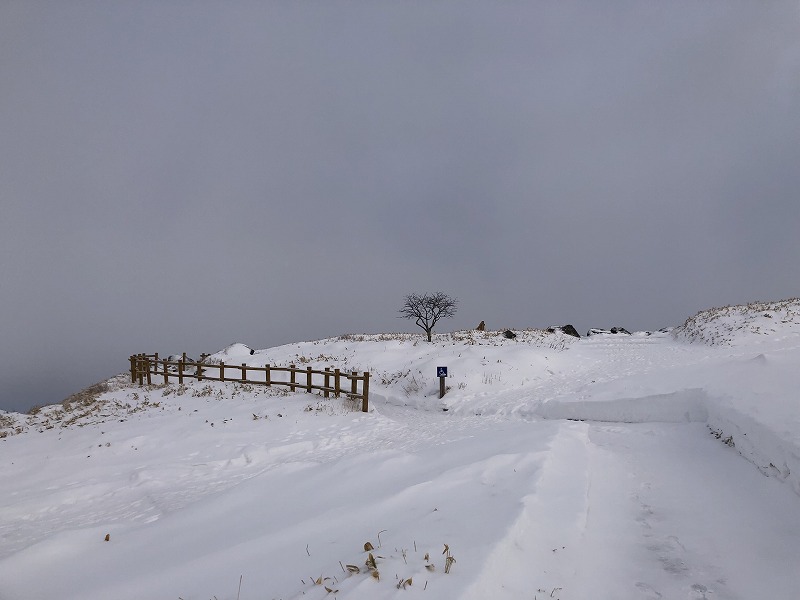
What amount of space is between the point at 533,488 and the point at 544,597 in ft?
6.77

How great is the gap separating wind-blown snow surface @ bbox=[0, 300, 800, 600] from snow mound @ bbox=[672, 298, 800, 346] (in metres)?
12.9

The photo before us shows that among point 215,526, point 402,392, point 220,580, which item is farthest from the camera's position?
point 402,392

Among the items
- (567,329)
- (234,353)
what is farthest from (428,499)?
(567,329)

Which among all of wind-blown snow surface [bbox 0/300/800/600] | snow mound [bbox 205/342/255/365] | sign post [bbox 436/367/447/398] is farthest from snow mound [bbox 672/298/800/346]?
snow mound [bbox 205/342/255/365]

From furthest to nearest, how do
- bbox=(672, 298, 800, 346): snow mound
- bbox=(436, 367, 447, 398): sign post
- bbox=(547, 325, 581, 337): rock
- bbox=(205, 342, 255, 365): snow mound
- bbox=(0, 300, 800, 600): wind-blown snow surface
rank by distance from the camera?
bbox=(547, 325, 581, 337): rock, bbox=(205, 342, 255, 365): snow mound, bbox=(672, 298, 800, 346): snow mound, bbox=(436, 367, 447, 398): sign post, bbox=(0, 300, 800, 600): wind-blown snow surface

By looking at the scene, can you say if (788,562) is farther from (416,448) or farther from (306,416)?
(306,416)

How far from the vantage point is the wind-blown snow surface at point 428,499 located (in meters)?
4.06

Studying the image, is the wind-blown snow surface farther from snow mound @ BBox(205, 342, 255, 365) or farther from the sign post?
snow mound @ BBox(205, 342, 255, 365)

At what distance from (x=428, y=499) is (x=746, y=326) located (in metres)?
27.1

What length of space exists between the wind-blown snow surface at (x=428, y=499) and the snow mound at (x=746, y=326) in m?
12.9

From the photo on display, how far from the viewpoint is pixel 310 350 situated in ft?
99.0

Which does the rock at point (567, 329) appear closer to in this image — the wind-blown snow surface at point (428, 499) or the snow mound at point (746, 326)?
the snow mound at point (746, 326)

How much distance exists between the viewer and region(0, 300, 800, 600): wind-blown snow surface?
406 cm

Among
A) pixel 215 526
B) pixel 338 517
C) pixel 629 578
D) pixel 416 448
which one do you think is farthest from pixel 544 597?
pixel 416 448
